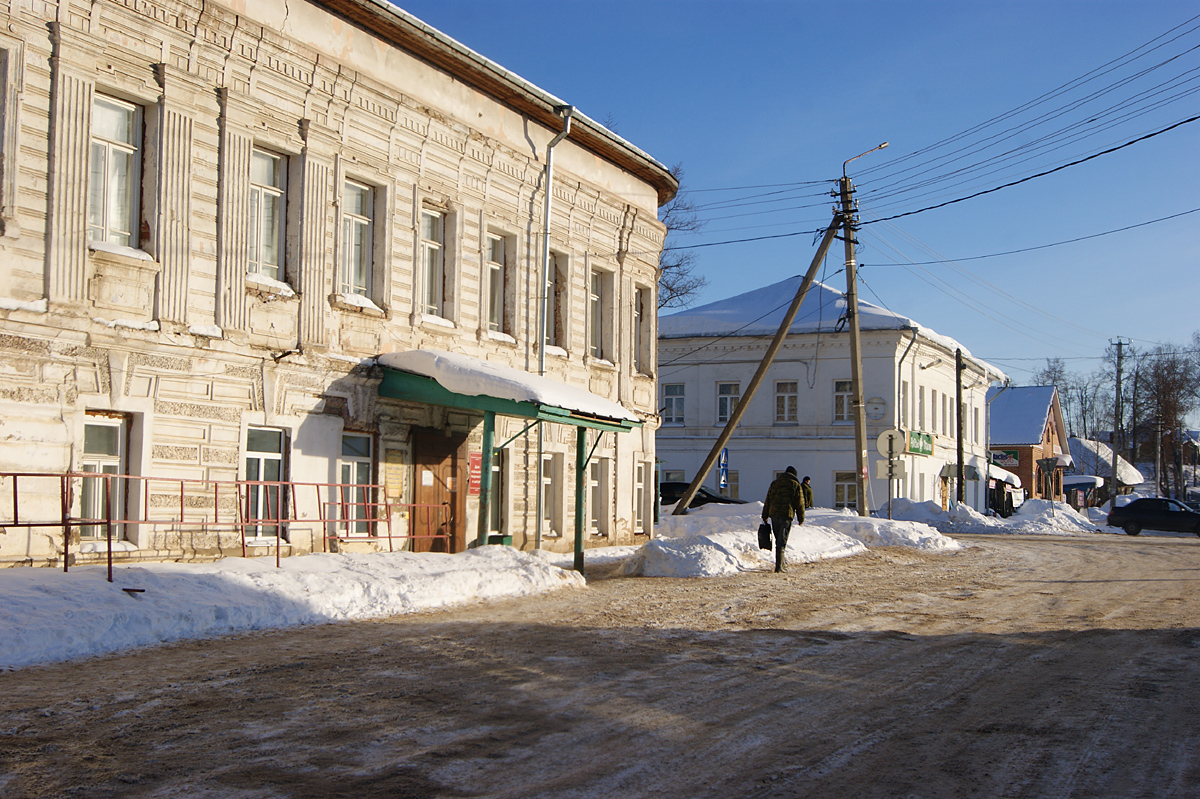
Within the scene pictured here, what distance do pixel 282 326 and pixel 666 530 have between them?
15440 millimetres

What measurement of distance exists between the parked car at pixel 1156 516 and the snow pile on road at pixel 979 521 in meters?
1.23

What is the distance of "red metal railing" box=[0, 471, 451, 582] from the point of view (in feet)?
37.4

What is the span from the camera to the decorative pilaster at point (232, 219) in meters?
13.8

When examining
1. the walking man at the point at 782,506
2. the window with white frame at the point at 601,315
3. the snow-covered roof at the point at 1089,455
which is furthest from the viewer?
the snow-covered roof at the point at 1089,455

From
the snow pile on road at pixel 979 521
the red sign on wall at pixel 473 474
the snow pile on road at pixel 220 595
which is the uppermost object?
the red sign on wall at pixel 473 474

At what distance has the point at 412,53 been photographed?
17.2 metres

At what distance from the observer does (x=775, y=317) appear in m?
47.9

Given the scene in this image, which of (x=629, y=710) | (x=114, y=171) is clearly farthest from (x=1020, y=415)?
(x=629, y=710)

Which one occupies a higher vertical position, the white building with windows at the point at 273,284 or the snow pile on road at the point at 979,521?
the white building with windows at the point at 273,284

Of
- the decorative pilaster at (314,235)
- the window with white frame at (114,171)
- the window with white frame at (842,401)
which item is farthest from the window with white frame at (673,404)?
the window with white frame at (114,171)

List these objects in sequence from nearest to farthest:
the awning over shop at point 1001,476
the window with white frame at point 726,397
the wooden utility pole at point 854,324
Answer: the wooden utility pole at point 854,324
the window with white frame at point 726,397
the awning over shop at point 1001,476

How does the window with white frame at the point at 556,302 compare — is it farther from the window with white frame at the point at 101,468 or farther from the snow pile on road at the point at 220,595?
the window with white frame at the point at 101,468

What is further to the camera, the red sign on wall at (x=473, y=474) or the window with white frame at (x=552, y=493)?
the window with white frame at (x=552, y=493)

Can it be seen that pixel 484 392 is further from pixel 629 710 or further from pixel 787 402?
pixel 787 402
